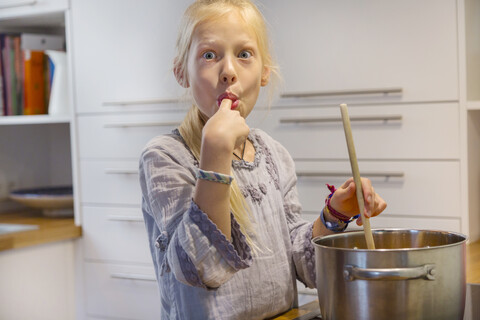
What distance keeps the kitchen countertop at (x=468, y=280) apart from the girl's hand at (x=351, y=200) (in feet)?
0.43

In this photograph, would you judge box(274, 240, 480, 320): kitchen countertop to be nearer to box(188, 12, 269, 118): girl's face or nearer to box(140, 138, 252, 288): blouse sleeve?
box(140, 138, 252, 288): blouse sleeve

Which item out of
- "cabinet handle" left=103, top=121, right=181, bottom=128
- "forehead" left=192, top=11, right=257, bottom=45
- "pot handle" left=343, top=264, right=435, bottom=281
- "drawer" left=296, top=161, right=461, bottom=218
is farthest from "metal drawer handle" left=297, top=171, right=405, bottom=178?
"pot handle" left=343, top=264, right=435, bottom=281

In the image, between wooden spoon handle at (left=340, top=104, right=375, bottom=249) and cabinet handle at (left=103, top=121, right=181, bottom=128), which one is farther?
cabinet handle at (left=103, top=121, right=181, bottom=128)

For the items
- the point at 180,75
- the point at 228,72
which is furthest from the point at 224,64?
the point at 180,75

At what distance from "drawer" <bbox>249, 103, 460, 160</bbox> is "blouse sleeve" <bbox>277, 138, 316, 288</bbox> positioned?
766 millimetres

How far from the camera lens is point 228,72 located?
850mm

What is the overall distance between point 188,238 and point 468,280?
0.75 meters

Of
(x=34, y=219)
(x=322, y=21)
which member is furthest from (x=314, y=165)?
(x=34, y=219)

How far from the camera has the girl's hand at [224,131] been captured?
2.45 feet

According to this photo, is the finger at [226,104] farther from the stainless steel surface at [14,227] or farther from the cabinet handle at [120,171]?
the stainless steel surface at [14,227]

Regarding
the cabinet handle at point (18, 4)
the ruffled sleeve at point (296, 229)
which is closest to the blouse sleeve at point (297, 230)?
the ruffled sleeve at point (296, 229)

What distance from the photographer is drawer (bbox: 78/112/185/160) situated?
85.0 inches

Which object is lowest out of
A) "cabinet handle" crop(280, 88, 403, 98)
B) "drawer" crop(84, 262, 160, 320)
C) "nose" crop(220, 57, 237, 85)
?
"drawer" crop(84, 262, 160, 320)

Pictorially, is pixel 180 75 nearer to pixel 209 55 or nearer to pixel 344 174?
pixel 209 55
